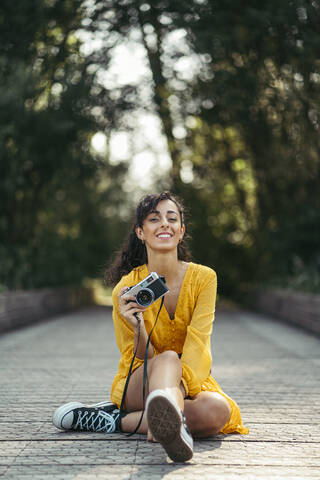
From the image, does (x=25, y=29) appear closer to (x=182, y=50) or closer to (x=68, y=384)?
(x=182, y=50)

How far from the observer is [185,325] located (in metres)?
4.32

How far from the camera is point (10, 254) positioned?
52.5 feet

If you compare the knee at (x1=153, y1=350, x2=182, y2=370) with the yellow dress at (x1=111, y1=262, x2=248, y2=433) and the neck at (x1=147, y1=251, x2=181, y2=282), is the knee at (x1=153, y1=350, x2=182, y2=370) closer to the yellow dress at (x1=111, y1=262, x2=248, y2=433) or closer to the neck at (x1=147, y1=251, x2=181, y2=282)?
the yellow dress at (x1=111, y1=262, x2=248, y2=433)

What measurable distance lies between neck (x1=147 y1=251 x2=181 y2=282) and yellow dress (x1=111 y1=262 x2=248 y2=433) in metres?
0.08

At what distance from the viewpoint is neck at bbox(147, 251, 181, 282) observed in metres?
4.33

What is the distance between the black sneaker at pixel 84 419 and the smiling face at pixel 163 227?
1113 mm

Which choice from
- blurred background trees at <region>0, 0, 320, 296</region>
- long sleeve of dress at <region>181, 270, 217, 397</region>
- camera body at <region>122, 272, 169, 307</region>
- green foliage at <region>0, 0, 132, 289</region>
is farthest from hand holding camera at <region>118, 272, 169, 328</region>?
green foliage at <region>0, 0, 132, 289</region>

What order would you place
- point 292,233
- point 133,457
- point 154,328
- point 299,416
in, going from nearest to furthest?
point 133,457 < point 154,328 < point 299,416 < point 292,233

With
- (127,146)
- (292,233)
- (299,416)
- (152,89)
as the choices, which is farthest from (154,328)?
(127,146)

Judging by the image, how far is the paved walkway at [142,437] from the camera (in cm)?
341

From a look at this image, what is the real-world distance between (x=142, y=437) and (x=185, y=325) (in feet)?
2.44

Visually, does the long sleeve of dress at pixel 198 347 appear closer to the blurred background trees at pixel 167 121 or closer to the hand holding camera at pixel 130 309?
the hand holding camera at pixel 130 309

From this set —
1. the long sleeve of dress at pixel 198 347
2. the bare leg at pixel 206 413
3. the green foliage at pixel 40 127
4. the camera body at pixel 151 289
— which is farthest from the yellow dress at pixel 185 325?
the green foliage at pixel 40 127

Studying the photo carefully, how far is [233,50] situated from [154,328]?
11.8m
